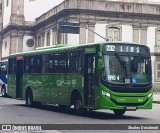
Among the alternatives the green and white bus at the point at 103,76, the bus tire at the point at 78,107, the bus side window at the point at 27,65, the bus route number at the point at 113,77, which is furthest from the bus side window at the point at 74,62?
the bus side window at the point at 27,65

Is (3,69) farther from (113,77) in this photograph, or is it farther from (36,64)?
(113,77)

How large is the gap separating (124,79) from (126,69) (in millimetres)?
388

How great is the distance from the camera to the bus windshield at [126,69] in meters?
17.5

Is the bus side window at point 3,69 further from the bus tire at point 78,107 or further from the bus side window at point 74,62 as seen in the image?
the bus tire at point 78,107

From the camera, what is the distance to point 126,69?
17641mm

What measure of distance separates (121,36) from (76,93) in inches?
1207

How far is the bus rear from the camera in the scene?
17391mm

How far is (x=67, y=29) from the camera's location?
39219mm

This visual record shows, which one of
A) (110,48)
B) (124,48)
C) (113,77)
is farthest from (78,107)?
(124,48)

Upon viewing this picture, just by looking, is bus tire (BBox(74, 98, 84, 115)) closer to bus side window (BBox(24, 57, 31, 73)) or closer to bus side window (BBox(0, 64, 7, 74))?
bus side window (BBox(24, 57, 31, 73))

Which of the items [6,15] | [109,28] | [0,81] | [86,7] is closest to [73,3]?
[86,7]

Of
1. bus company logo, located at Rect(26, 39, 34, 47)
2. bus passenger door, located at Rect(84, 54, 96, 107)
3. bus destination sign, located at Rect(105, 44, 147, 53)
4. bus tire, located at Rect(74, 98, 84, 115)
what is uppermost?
bus company logo, located at Rect(26, 39, 34, 47)

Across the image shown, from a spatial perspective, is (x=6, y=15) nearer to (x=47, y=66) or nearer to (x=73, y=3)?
(x=73, y=3)

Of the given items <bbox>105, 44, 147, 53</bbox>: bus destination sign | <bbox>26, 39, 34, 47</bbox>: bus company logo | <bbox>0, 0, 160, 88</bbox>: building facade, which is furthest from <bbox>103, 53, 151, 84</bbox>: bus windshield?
<bbox>26, 39, 34, 47</bbox>: bus company logo
